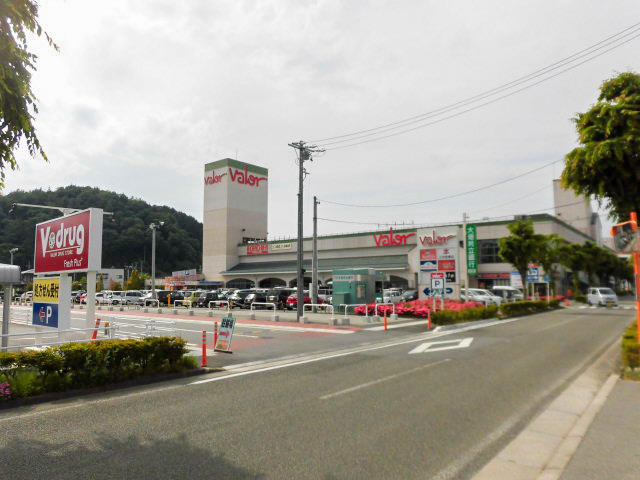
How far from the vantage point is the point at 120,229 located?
106062 millimetres

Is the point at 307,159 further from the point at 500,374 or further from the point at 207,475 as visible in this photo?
the point at 207,475

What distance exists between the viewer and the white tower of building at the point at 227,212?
73.0 meters

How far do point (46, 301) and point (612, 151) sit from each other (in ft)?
55.1

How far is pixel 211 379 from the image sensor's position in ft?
32.0

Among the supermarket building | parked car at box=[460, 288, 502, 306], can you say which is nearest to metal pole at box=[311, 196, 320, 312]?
the supermarket building

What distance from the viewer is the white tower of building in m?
73.0

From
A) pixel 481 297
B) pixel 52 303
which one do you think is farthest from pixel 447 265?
pixel 52 303

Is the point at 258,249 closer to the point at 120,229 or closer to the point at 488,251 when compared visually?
the point at 488,251

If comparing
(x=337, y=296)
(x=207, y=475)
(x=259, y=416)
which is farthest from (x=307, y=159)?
(x=207, y=475)

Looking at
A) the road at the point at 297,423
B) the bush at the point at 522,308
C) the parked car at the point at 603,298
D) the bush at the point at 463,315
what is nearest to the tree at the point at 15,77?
the road at the point at 297,423

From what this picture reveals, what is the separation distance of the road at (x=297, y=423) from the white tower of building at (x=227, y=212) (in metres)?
63.5

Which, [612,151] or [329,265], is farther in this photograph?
[329,265]

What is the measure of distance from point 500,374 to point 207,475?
24.3 ft

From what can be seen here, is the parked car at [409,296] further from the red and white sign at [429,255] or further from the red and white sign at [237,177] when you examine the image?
the red and white sign at [237,177]
